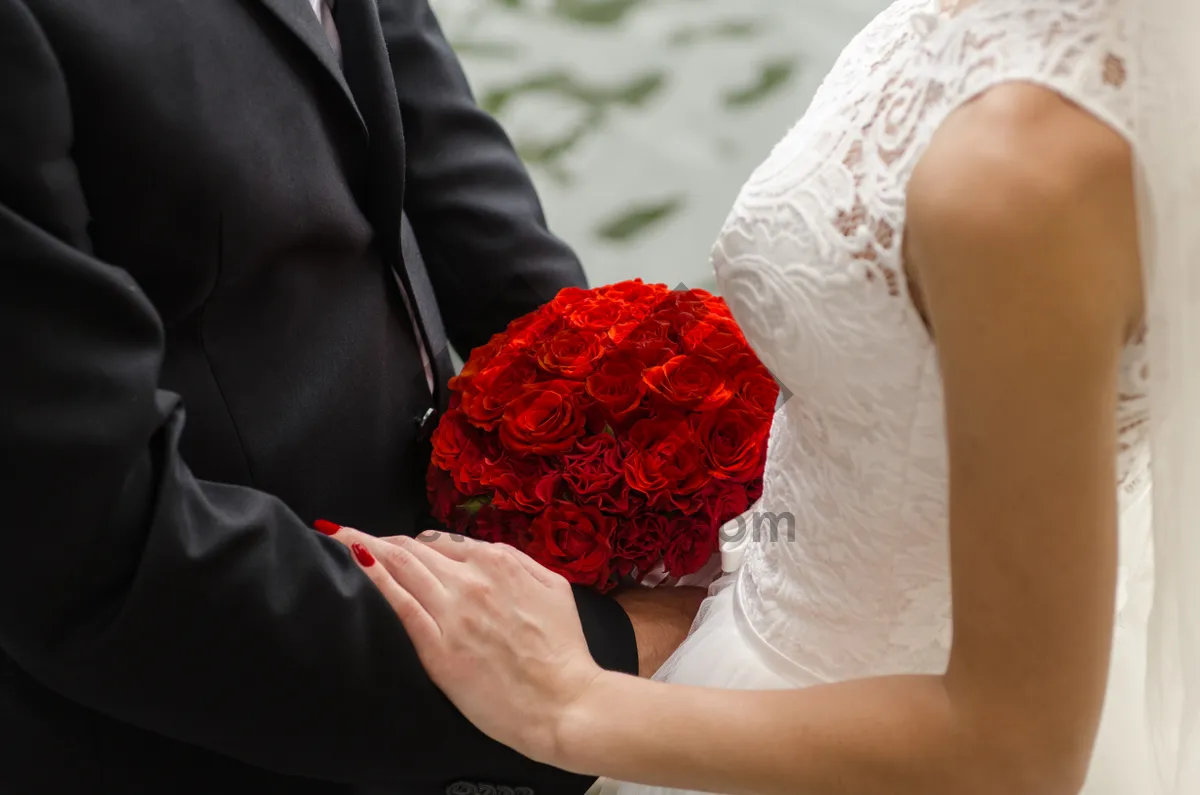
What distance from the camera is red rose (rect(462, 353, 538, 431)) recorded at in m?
0.95

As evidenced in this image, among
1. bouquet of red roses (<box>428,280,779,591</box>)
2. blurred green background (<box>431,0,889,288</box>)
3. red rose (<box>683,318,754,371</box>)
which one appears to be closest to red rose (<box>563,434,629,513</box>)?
bouquet of red roses (<box>428,280,779,591</box>)

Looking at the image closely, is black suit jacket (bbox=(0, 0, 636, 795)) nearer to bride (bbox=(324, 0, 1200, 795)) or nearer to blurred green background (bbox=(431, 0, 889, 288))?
bride (bbox=(324, 0, 1200, 795))

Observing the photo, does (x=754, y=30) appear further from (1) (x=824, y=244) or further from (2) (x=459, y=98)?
(1) (x=824, y=244)

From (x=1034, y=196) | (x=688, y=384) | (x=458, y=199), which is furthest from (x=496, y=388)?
(x=1034, y=196)

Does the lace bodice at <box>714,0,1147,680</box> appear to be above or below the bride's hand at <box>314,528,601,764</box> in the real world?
above

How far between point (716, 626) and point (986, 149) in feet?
1.80

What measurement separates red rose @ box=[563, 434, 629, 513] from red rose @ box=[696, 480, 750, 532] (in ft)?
0.22

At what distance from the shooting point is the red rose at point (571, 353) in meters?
0.94

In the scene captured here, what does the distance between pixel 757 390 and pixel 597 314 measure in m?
0.16

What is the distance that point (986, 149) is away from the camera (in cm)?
55

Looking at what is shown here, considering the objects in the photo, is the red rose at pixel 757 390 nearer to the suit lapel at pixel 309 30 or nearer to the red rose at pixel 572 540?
the red rose at pixel 572 540

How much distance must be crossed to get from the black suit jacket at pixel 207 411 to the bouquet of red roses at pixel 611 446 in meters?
0.07

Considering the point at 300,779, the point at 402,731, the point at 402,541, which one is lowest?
the point at 300,779

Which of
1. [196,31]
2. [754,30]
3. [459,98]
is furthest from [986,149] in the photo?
[754,30]
